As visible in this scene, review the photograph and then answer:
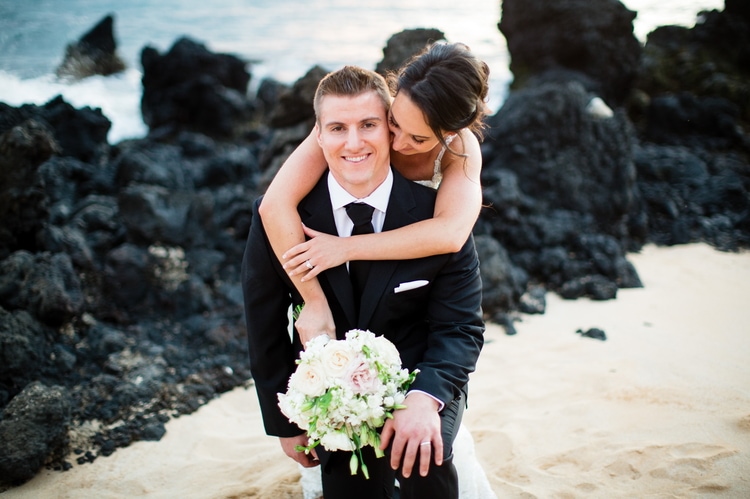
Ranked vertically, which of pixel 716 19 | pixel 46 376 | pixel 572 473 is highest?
pixel 716 19

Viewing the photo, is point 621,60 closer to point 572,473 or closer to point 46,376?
point 572,473

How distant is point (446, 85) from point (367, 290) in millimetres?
1222

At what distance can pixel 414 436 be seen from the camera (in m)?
2.86

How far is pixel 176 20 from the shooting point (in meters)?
36.5

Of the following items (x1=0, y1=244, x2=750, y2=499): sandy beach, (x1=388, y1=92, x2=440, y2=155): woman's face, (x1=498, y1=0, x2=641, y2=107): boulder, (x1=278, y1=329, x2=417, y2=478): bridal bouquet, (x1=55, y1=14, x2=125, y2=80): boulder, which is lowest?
(x1=0, y1=244, x2=750, y2=499): sandy beach

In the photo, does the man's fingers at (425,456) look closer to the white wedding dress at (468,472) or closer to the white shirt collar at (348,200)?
the white wedding dress at (468,472)

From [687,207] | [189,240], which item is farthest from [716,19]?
[189,240]

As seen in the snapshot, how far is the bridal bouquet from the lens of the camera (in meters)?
2.66

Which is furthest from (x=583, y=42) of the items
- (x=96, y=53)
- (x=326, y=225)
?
(x=96, y=53)

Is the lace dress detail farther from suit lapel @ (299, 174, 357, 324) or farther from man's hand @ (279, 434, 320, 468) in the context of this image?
man's hand @ (279, 434, 320, 468)

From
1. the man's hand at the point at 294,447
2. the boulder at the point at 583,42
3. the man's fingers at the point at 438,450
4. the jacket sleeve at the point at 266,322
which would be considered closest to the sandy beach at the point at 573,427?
the man's hand at the point at 294,447

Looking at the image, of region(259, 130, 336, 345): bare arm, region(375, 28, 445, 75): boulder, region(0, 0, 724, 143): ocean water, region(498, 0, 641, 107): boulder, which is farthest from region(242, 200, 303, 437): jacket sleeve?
region(0, 0, 724, 143): ocean water

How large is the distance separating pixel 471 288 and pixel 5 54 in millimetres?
26797

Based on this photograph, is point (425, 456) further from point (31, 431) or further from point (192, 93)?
point (192, 93)
